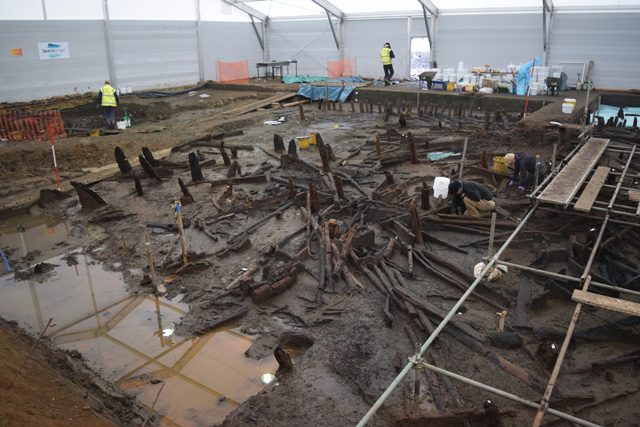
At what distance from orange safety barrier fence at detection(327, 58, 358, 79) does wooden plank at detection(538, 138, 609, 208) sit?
2140 centimetres

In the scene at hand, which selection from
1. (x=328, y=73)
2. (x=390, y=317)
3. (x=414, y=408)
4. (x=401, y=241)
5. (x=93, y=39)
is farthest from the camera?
(x=328, y=73)

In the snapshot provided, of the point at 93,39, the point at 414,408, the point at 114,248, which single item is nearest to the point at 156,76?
the point at 93,39

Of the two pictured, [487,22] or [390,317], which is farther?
[487,22]

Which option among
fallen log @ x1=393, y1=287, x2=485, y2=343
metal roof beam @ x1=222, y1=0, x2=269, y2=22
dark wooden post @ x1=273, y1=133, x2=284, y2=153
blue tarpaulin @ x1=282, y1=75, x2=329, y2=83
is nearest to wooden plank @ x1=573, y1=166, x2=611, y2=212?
fallen log @ x1=393, y1=287, x2=485, y2=343

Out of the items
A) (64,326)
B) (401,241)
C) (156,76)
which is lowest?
(64,326)

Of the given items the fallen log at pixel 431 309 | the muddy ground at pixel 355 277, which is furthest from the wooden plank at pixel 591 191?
the fallen log at pixel 431 309

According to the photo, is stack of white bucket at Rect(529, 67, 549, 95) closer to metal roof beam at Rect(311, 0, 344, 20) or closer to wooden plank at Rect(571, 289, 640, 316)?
metal roof beam at Rect(311, 0, 344, 20)

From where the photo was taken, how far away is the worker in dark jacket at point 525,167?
10.5 metres

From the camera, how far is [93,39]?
2517 centimetres

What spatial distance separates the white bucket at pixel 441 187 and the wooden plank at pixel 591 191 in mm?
3016

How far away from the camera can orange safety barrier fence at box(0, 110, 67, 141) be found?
60.4 ft

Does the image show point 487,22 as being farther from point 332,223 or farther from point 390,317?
point 390,317

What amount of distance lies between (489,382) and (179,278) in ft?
18.4

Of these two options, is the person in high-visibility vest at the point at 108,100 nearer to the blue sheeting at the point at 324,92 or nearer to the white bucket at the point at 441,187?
the blue sheeting at the point at 324,92
